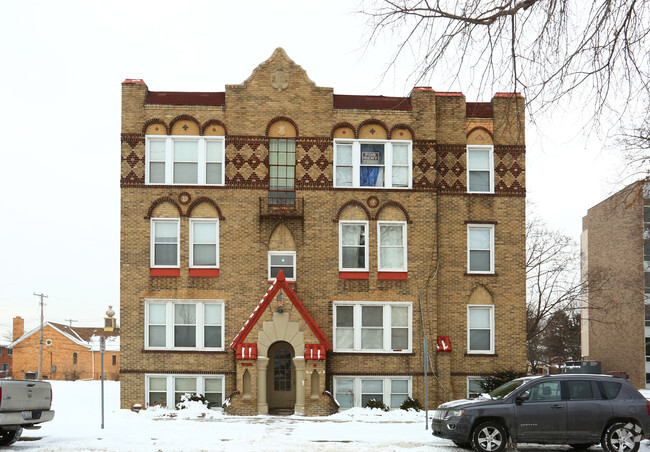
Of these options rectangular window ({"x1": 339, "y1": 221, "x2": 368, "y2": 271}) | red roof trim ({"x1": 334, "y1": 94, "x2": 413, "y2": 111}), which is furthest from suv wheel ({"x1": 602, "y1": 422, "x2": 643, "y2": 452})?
red roof trim ({"x1": 334, "y1": 94, "x2": 413, "y2": 111})

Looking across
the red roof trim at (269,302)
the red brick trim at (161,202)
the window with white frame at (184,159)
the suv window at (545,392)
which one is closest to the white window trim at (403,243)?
the red roof trim at (269,302)

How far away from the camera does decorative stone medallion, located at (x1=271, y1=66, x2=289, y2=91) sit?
88.8ft

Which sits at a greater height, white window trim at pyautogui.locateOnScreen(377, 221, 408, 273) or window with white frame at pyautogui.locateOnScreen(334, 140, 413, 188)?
window with white frame at pyautogui.locateOnScreen(334, 140, 413, 188)

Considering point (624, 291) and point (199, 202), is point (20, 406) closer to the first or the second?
point (199, 202)

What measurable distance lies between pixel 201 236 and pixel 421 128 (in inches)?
340

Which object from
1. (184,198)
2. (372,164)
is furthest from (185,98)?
(372,164)

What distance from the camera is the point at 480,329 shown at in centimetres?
2727

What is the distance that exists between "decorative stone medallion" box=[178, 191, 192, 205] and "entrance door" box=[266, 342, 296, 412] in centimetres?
581

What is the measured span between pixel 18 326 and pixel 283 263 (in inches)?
3227

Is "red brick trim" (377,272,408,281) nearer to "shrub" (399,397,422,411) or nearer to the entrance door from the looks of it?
the entrance door

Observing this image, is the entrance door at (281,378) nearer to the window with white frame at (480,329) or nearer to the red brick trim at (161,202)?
the red brick trim at (161,202)

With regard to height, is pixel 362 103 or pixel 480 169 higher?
pixel 362 103

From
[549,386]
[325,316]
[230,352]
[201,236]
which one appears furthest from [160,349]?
[549,386]

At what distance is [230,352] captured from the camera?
2616 centimetres
